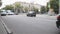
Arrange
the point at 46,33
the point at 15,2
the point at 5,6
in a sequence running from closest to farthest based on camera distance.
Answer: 1. the point at 46,33
2. the point at 5,6
3. the point at 15,2

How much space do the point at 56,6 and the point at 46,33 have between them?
54922 millimetres

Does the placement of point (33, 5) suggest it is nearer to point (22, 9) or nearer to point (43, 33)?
point (22, 9)

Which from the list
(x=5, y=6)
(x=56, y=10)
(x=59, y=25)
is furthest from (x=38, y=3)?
(x=59, y=25)

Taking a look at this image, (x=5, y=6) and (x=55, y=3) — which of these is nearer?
(x=55, y=3)

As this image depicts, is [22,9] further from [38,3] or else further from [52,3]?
[52,3]

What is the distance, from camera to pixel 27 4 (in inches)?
4764

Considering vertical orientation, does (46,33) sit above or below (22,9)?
above

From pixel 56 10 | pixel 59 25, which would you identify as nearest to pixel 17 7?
pixel 56 10

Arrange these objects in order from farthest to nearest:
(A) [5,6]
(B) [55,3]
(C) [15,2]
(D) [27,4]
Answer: (D) [27,4], (C) [15,2], (A) [5,6], (B) [55,3]

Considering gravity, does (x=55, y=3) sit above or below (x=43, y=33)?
below

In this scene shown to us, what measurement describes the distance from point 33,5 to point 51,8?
51.9 m

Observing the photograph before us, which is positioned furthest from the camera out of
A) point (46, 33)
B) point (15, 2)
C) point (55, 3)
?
point (15, 2)

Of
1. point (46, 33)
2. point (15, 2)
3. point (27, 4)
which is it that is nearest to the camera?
point (46, 33)

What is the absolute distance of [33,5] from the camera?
385 ft
